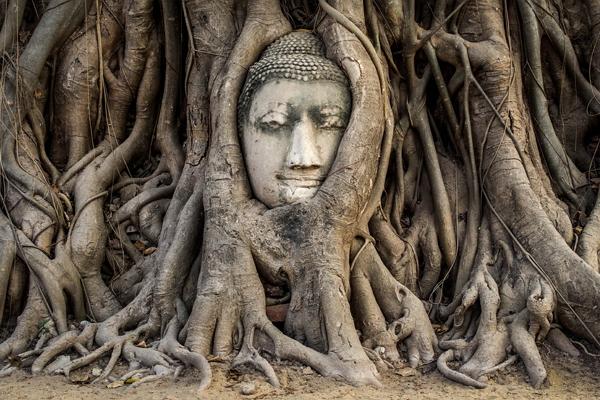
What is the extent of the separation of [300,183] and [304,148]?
0.21 meters

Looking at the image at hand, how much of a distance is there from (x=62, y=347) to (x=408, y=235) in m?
2.21

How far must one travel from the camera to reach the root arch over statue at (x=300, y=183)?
344 cm

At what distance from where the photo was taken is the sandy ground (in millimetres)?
2918

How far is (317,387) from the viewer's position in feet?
9.81

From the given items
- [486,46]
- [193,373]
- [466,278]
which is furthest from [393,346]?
[486,46]

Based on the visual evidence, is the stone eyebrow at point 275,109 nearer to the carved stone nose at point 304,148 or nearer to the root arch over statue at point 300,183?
the root arch over statue at point 300,183

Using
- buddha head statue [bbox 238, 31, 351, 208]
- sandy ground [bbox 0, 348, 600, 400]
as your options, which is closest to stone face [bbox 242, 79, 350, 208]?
buddha head statue [bbox 238, 31, 351, 208]

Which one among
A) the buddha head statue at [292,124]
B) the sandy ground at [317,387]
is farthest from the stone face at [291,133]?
the sandy ground at [317,387]

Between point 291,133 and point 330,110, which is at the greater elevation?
point 330,110

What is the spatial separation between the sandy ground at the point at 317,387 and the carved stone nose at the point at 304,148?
3.73 ft

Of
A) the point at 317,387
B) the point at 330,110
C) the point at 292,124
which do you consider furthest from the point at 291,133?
the point at 317,387

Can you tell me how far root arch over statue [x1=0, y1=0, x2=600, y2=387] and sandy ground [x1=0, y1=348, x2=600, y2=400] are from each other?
2.9 inches

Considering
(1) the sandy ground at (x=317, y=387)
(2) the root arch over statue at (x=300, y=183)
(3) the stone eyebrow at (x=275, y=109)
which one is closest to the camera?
(1) the sandy ground at (x=317, y=387)

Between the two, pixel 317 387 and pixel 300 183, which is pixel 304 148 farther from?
pixel 317 387
